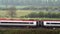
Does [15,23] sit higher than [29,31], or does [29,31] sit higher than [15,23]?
[15,23]

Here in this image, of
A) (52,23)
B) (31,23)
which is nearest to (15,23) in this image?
(31,23)

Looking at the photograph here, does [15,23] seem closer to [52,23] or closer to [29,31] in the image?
[29,31]

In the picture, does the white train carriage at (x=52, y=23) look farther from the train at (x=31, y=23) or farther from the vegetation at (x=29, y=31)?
the vegetation at (x=29, y=31)

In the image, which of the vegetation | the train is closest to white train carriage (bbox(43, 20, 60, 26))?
the train

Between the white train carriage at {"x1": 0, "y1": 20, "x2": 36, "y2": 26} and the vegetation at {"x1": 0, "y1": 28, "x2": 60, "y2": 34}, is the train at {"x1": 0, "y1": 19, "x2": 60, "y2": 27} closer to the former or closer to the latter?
the white train carriage at {"x1": 0, "y1": 20, "x2": 36, "y2": 26}

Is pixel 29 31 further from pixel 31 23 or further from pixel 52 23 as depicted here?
pixel 52 23

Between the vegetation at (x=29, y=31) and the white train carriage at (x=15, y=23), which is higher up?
the white train carriage at (x=15, y=23)

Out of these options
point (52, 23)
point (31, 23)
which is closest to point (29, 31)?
point (31, 23)

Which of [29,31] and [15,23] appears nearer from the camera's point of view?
[29,31]

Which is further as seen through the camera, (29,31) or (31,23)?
(31,23)

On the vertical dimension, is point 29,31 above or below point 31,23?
below

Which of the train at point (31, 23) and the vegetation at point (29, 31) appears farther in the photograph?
the train at point (31, 23)

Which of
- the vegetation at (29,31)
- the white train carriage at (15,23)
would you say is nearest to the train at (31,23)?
the white train carriage at (15,23)

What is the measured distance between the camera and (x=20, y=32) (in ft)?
7.15
